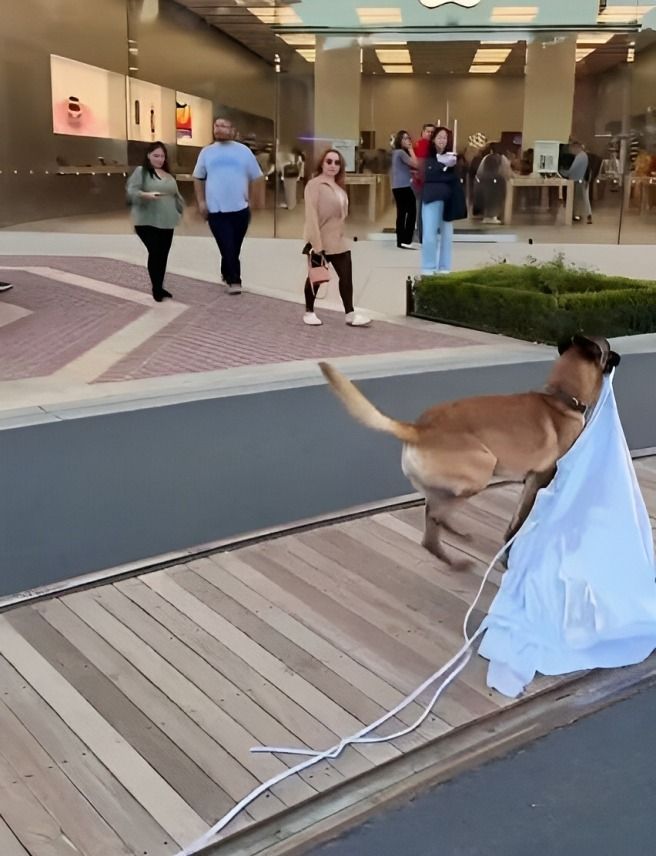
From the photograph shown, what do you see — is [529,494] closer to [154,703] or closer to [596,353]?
[596,353]

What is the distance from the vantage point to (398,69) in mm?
17984

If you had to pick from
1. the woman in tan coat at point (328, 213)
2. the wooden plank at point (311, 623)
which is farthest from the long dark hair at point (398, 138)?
the wooden plank at point (311, 623)

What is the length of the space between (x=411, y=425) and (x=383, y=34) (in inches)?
632

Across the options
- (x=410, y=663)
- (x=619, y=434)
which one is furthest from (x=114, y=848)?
(x=619, y=434)

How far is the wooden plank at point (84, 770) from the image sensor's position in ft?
8.36

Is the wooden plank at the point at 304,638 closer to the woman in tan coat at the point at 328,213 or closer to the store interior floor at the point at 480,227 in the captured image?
the woman in tan coat at the point at 328,213

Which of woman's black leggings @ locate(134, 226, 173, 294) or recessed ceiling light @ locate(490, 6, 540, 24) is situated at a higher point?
recessed ceiling light @ locate(490, 6, 540, 24)

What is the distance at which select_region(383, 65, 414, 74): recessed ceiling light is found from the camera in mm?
17984

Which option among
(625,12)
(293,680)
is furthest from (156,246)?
Answer: (625,12)

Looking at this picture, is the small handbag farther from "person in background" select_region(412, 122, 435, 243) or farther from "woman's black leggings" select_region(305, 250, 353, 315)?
"person in background" select_region(412, 122, 435, 243)

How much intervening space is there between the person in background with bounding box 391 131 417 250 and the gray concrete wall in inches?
381

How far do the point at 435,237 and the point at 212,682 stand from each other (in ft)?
30.1

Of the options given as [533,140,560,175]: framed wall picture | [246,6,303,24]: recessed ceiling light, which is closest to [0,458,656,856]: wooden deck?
[533,140,560,175]: framed wall picture

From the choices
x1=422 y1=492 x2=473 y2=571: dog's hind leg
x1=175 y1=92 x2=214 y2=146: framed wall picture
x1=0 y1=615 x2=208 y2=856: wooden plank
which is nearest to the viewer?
x1=0 y1=615 x2=208 y2=856: wooden plank
